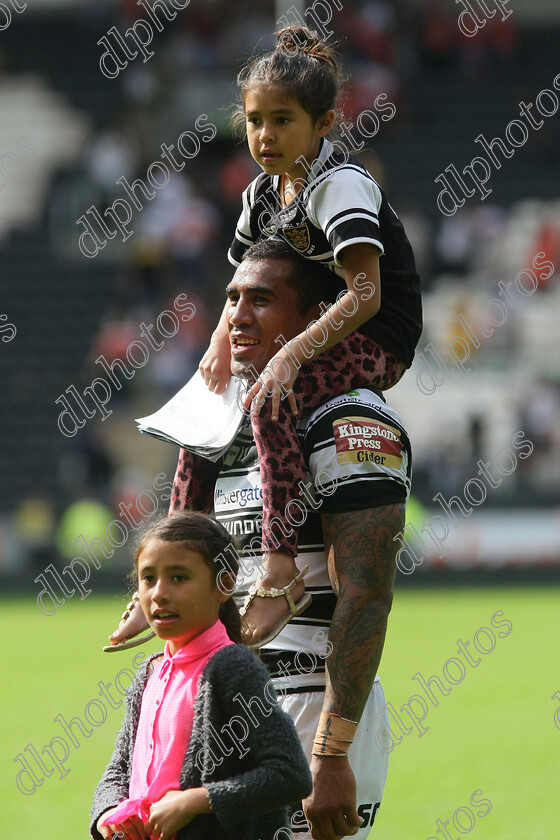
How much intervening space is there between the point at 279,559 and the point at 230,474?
0.41 metres

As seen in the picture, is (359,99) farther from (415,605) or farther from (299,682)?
(299,682)

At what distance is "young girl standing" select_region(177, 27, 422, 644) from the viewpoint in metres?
2.97

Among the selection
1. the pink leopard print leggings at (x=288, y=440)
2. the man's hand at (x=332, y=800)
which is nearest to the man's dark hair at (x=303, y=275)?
the pink leopard print leggings at (x=288, y=440)

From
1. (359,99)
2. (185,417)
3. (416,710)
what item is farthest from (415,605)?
(185,417)

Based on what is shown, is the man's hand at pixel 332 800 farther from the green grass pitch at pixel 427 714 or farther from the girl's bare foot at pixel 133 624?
the green grass pitch at pixel 427 714

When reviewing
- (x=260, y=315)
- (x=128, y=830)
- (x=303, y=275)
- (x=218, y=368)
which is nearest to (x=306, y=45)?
(x=303, y=275)

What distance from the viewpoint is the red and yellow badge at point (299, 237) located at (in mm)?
3227

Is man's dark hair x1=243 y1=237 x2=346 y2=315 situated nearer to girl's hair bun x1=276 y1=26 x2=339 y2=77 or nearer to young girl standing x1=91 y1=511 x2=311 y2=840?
girl's hair bun x1=276 y1=26 x2=339 y2=77

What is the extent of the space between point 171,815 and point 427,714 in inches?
299

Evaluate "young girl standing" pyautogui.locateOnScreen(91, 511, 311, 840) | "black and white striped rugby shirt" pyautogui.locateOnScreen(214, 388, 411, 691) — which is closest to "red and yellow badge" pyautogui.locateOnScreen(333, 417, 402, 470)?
Answer: "black and white striped rugby shirt" pyautogui.locateOnScreen(214, 388, 411, 691)

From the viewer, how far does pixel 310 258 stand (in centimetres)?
324

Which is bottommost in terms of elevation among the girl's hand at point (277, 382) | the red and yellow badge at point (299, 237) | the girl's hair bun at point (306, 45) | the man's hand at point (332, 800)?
the man's hand at point (332, 800)

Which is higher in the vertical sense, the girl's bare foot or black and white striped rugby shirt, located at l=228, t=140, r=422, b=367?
black and white striped rugby shirt, located at l=228, t=140, r=422, b=367

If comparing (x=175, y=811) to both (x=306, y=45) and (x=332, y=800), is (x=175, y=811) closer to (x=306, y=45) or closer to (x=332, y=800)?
(x=332, y=800)
